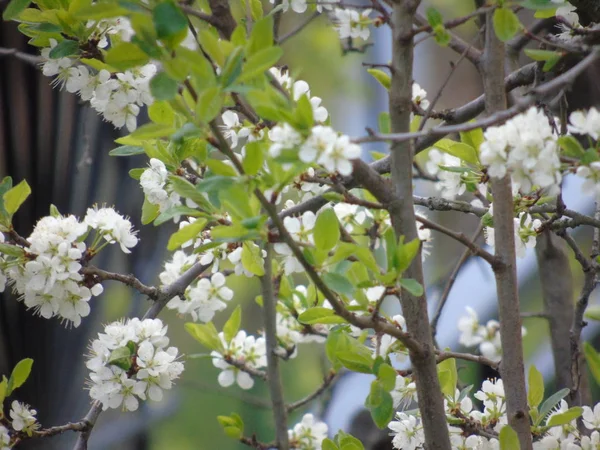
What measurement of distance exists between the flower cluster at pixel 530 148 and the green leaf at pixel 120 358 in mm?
446

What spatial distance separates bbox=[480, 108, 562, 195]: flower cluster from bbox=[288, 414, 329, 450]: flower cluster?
2.17 feet

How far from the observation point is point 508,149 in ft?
1.81

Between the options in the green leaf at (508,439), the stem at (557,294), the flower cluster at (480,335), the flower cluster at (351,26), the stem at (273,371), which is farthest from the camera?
the flower cluster at (480,335)

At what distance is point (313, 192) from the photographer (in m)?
0.83

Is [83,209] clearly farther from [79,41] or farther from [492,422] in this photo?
[492,422]

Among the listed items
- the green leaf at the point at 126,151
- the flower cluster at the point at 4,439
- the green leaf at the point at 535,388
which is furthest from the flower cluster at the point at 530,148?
the flower cluster at the point at 4,439

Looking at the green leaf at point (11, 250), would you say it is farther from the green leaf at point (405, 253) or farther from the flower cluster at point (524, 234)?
the flower cluster at point (524, 234)

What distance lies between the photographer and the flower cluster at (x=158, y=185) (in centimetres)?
76

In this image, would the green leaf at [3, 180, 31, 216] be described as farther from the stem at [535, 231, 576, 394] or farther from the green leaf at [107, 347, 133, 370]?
the stem at [535, 231, 576, 394]

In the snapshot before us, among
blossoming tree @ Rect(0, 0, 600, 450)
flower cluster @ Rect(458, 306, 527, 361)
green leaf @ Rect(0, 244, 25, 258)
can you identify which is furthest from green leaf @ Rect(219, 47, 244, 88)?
flower cluster @ Rect(458, 306, 527, 361)

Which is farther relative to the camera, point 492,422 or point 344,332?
point 492,422

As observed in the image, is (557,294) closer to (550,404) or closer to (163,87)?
(550,404)

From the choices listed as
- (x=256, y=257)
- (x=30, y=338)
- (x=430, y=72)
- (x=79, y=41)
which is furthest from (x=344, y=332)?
(x=430, y=72)

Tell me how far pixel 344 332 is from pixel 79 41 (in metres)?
0.41
